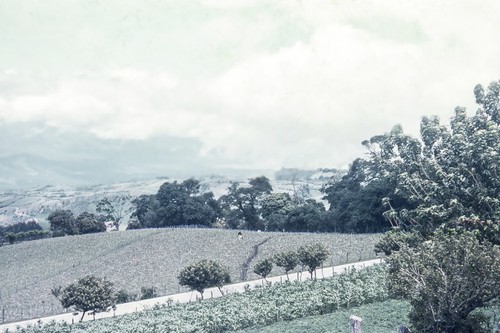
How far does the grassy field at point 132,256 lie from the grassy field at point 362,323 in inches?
996

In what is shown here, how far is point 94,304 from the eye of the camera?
39.4 metres

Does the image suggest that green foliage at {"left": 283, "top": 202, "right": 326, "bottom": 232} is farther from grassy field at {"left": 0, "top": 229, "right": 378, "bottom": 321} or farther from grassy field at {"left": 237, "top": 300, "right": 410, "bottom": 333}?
grassy field at {"left": 237, "top": 300, "right": 410, "bottom": 333}

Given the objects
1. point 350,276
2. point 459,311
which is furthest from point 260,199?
point 459,311

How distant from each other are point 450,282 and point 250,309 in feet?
57.1

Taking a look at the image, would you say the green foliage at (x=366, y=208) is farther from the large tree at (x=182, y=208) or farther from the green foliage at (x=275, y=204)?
the large tree at (x=182, y=208)

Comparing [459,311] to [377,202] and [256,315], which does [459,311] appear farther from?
[377,202]

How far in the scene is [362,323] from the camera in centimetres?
2614

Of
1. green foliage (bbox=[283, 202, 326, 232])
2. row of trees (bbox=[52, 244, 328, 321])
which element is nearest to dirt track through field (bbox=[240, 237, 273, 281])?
row of trees (bbox=[52, 244, 328, 321])

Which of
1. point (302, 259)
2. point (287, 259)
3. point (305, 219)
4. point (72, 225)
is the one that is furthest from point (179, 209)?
point (302, 259)

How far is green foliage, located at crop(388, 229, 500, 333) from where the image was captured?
55.1 feet

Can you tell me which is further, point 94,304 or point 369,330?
point 94,304

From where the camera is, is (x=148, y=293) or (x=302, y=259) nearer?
(x=302, y=259)

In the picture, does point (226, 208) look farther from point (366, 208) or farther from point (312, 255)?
point (312, 255)

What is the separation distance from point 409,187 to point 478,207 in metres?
4.31
